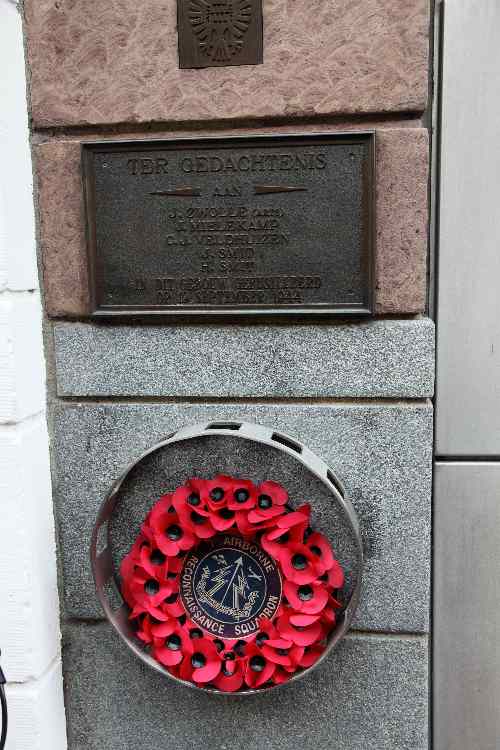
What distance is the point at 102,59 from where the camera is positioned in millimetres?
2865

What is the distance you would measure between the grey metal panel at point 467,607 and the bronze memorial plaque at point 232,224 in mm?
977

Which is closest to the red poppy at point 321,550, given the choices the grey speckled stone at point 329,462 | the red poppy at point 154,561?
the grey speckled stone at point 329,462

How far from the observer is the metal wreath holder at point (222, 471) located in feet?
8.91

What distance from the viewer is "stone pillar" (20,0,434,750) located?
2.79 meters

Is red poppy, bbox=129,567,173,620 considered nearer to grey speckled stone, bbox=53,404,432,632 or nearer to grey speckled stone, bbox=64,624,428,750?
grey speckled stone, bbox=53,404,432,632

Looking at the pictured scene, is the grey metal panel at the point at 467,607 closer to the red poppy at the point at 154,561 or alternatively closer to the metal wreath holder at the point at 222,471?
the metal wreath holder at the point at 222,471

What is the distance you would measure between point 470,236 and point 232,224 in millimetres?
995

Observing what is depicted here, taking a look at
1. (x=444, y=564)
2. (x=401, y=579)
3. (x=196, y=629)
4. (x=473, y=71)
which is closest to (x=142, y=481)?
(x=196, y=629)

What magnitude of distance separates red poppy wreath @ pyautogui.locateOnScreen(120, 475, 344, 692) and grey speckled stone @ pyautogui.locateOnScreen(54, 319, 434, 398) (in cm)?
46

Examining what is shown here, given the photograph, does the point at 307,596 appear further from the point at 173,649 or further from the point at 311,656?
the point at 173,649

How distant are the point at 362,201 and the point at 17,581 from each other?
2.08 meters

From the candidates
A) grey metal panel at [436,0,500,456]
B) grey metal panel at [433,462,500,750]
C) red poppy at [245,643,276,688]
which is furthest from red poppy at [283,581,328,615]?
grey metal panel at [436,0,500,456]

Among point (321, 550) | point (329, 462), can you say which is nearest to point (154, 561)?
point (321, 550)

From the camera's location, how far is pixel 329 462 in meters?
3.00
